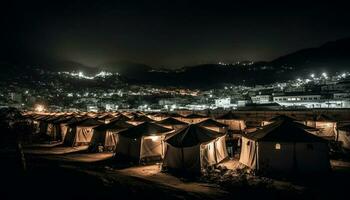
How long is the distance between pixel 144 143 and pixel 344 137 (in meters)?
13.0

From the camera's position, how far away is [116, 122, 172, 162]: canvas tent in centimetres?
1728

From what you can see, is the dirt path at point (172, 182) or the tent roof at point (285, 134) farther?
the tent roof at point (285, 134)

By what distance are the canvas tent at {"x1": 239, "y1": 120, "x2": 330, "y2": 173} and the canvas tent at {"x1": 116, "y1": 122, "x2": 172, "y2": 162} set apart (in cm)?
592

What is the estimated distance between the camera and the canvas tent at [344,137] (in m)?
18.5

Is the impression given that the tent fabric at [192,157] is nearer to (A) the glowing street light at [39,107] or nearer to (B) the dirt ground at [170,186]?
(B) the dirt ground at [170,186]

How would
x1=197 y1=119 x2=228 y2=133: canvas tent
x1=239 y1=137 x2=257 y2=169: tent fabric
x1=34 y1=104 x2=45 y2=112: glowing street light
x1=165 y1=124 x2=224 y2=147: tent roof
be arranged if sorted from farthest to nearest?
1. x1=34 y1=104 x2=45 y2=112: glowing street light
2. x1=197 y1=119 x2=228 y2=133: canvas tent
3. x1=165 y1=124 x2=224 y2=147: tent roof
4. x1=239 y1=137 x2=257 y2=169: tent fabric

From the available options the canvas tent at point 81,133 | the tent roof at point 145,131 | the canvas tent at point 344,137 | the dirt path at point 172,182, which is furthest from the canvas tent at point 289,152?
the canvas tent at point 81,133

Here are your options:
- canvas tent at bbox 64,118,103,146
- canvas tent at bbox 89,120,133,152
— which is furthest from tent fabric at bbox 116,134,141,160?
canvas tent at bbox 64,118,103,146

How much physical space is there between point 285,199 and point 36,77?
178 metres

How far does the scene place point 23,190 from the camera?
391 inches

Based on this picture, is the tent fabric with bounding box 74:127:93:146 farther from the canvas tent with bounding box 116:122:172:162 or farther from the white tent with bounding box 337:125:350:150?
the white tent with bounding box 337:125:350:150

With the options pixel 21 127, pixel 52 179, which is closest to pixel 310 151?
pixel 52 179

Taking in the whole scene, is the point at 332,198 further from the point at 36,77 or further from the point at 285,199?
the point at 36,77

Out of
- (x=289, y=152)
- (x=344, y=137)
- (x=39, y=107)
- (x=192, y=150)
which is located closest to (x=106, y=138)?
(x=192, y=150)
